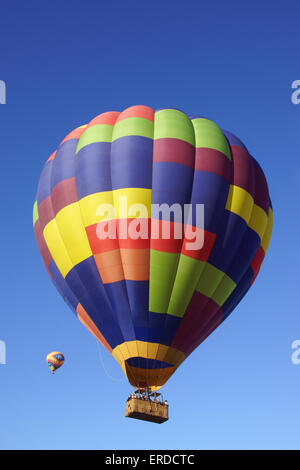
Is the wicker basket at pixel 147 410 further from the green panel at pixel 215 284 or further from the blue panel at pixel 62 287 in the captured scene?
the blue panel at pixel 62 287

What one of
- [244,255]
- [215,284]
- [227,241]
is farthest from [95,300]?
[244,255]

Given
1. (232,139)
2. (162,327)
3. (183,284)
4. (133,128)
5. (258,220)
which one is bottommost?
(162,327)

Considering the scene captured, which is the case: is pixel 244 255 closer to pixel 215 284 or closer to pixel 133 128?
pixel 215 284

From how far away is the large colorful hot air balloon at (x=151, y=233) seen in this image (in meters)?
17.8

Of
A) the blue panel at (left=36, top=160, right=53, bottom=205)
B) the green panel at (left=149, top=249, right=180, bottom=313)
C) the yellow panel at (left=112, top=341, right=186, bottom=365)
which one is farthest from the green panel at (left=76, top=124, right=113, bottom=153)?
the yellow panel at (left=112, top=341, right=186, bottom=365)

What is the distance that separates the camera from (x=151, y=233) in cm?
1789

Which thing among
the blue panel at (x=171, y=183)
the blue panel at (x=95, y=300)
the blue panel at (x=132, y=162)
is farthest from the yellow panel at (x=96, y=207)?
the blue panel at (x=171, y=183)

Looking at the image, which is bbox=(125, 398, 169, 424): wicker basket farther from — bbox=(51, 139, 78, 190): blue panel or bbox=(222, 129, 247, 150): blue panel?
bbox=(222, 129, 247, 150): blue panel

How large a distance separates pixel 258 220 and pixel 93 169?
16.4 ft

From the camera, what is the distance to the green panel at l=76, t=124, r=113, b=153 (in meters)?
19.2

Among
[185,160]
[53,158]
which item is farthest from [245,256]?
[53,158]

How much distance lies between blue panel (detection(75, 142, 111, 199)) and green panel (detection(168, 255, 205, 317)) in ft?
9.45

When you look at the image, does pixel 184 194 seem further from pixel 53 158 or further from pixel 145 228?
pixel 53 158

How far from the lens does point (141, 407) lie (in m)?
17.3
